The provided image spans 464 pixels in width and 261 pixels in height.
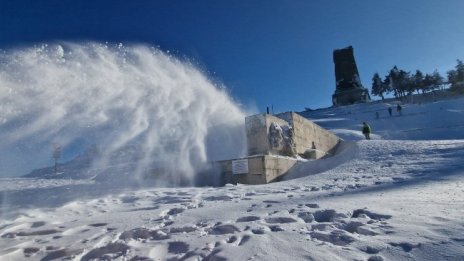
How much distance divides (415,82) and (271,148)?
70801mm

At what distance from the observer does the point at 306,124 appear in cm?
1633

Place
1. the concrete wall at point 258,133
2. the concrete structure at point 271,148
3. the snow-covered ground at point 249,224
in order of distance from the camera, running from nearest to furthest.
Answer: the snow-covered ground at point 249,224, the concrete structure at point 271,148, the concrete wall at point 258,133

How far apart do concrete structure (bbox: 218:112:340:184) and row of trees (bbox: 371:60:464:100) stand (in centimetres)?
6158

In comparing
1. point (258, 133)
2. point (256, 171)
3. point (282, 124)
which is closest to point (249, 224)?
point (256, 171)

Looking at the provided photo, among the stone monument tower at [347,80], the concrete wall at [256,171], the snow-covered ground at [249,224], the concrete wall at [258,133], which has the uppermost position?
the stone monument tower at [347,80]

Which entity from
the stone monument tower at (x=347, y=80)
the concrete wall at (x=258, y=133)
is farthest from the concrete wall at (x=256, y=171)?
the stone monument tower at (x=347, y=80)

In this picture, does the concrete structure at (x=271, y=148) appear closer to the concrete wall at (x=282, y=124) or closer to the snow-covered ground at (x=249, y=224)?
the concrete wall at (x=282, y=124)

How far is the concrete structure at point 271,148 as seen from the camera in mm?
10859

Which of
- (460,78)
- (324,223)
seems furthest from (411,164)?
(460,78)

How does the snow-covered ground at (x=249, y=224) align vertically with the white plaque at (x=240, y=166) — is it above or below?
below

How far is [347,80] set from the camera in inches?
2400

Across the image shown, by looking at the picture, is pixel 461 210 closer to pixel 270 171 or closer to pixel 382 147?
pixel 270 171

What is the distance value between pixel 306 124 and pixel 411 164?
648 centimetres

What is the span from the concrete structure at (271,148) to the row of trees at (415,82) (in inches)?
2425
